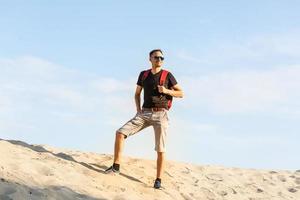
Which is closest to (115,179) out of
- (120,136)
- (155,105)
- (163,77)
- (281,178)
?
(120,136)

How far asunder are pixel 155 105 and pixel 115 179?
1334 millimetres

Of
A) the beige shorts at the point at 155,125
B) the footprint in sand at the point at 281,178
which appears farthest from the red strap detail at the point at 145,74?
the footprint in sand at the point at 281,178

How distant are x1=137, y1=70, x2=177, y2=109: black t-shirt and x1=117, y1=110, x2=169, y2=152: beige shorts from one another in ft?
0.43

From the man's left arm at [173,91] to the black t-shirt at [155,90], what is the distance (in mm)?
68

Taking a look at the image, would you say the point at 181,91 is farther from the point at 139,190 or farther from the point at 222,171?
the point at 222,171

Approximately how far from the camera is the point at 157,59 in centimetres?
852

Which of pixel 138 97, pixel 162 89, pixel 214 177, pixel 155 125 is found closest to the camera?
pixel 162 89

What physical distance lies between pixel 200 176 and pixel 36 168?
444 cm

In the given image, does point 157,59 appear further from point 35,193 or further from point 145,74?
point 35,193

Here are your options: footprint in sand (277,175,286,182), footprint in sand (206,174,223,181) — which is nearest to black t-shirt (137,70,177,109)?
footprint in sand (206,174,223,181)

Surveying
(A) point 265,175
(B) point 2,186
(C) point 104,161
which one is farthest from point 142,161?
(B) point 2,186

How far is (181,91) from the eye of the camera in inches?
341

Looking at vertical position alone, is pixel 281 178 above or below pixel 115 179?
above

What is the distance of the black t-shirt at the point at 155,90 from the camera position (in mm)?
8516
